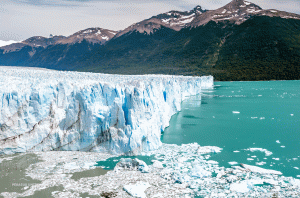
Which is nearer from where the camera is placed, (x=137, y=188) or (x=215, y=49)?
(x=137, y=188)

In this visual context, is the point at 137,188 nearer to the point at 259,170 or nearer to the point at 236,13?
the point at 259,170

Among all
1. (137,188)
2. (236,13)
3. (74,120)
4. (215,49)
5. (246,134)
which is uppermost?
(236,13)

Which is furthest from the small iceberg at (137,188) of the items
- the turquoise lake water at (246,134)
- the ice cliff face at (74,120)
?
the turquoise lake water at (246,134)

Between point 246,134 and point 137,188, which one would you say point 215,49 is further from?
point 137,188

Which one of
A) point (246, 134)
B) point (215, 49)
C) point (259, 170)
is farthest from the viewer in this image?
point (215, 49)

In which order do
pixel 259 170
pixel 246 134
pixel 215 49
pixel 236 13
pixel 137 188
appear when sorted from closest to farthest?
pixel 137 188, pixel 259 170, pixel 246 134, pixel 215 49, pixel 236 13

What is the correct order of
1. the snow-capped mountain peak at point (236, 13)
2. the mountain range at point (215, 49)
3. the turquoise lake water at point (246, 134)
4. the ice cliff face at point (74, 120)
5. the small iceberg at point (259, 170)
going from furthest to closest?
the snow-capped mountain peak at point (236, 13)
the mountain range at point (215, 49)
the ice cliff face at point (74, 120)
the turquoise lake water at point (246, 134)
the small iceberg at point (259, 170)

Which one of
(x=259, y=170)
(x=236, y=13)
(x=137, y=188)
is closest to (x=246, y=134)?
(x=259, y=170)

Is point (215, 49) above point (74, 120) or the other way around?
above

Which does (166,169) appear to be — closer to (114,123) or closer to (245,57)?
(114,123)

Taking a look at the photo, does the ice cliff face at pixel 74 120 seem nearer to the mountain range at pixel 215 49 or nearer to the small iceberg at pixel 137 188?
the small iceberg at pixel 137 188
